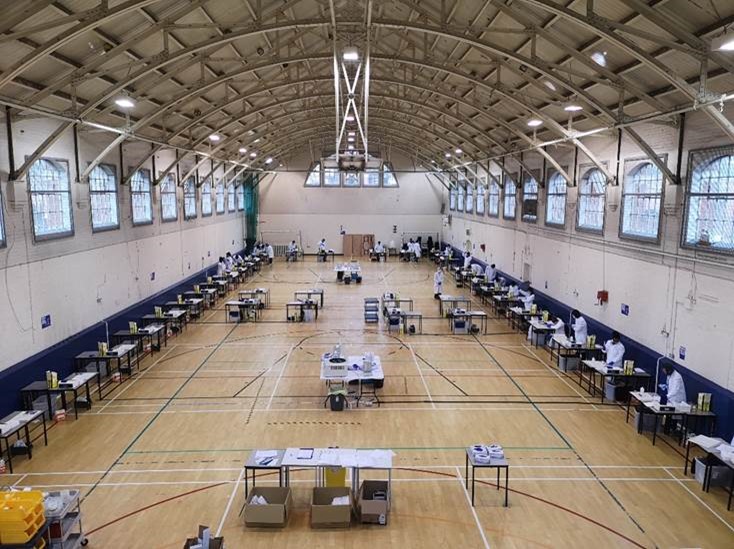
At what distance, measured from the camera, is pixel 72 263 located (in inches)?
622

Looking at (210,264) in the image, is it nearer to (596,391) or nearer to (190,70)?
(190,70)

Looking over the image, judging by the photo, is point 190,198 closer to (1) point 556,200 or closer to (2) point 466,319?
(2) point 466,319

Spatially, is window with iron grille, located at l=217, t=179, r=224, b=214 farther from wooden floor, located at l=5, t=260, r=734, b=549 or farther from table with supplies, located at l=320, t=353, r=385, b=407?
table with supplies, located at l=320, t=353, r=385, b=407

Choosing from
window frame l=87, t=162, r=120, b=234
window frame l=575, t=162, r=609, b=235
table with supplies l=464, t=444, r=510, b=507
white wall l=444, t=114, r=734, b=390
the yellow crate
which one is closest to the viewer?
the yellow crate

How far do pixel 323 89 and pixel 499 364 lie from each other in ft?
53.8

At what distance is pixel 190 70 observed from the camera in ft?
56.9

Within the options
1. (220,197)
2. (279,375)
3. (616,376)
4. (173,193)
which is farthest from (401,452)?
(220,197)

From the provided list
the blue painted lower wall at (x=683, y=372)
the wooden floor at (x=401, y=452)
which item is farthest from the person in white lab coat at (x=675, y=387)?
the wooden floor at (x=401, y=452)

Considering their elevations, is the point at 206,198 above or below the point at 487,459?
above

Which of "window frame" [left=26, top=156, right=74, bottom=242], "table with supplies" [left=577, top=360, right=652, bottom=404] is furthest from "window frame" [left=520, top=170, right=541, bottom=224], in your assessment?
"window frame" [left=26, top=156, right=74, bottom=242]

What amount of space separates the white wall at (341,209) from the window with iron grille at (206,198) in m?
12.6

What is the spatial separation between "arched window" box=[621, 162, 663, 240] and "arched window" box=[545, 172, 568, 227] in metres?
4.79

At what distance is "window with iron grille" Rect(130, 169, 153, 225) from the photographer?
68.2 feet

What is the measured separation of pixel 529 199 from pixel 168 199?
16934 mm
